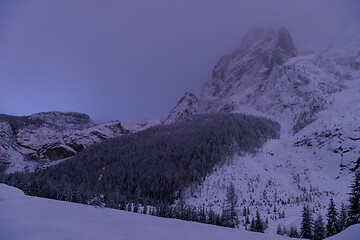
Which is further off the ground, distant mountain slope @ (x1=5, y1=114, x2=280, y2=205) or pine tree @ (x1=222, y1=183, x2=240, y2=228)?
distant mountain slope @ (x1=5, y1=114, x2=280, y2=205)

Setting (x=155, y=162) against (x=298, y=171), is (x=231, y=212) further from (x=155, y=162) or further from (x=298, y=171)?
(x=155, y=162)

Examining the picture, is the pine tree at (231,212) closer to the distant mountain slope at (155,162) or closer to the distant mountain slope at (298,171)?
the distant mountain slope at (298,171)

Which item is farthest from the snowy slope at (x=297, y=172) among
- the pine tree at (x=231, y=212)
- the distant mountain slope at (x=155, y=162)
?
the distant mountain slope at (x=155, y=162)

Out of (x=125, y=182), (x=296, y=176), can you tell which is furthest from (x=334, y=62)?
(x=125, y=182)

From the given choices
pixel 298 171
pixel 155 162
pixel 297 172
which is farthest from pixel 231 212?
pixel 155 162

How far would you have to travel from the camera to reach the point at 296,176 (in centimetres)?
7219

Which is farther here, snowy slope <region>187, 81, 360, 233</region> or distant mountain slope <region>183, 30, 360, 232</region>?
snowy slope <region>187, 81, 360, 233</region>

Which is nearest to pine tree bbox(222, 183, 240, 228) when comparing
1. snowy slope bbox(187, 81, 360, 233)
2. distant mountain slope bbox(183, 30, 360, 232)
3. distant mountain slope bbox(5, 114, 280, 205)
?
distant mountain slope bbox(183, 30, 360, 232)

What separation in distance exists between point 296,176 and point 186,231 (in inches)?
3061

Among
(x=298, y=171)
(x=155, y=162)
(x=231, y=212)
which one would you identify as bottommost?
(x=231, y=212)

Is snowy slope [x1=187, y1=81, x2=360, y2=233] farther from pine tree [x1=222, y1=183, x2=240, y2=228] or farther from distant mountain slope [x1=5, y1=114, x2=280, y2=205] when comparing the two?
distant mountain slope [x1=5, y1=114, x2=280, y2=205]

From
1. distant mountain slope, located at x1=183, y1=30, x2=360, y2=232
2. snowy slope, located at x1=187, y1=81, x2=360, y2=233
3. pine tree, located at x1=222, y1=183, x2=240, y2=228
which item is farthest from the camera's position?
snowy slope, located at x1=187, y1=81, x2=360, y2=233

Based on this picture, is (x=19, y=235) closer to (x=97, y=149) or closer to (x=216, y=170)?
(x=216, y=170)

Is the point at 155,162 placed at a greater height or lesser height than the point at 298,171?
greater
